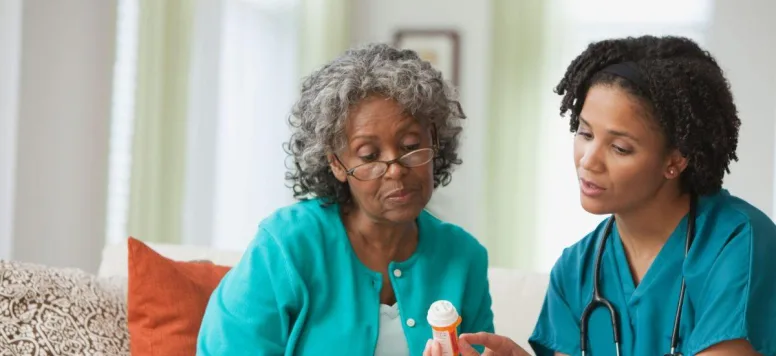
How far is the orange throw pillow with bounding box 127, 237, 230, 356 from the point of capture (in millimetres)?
2178

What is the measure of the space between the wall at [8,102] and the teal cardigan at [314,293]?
173 centimetres

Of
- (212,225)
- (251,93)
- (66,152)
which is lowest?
(212,225)

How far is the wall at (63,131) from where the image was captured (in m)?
3.49

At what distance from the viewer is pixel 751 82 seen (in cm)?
526

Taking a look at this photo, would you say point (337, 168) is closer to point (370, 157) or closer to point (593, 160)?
point (370, 157)

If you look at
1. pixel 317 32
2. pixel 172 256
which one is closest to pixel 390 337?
pixel 172 256

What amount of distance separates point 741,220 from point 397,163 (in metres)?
0.64

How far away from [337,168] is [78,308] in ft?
2.39

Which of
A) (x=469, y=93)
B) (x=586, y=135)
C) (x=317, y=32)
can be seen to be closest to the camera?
(x=586, y=135)

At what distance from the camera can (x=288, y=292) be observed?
185cm

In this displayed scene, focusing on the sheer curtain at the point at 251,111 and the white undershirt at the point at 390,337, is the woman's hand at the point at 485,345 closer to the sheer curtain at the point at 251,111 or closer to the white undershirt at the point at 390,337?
the white undershirt at the point at 390,337

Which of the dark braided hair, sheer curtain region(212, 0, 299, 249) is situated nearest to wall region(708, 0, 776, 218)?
sheer curtain region(212, 0, 299, 249)

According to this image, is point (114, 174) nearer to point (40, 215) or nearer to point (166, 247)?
point (40, 215)

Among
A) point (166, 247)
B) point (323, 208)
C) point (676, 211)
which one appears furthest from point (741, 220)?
point (166, 247)
